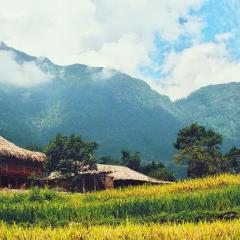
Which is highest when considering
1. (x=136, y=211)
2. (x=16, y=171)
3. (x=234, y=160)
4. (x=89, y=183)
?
(x=234, y=160)

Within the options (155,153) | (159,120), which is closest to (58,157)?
(155,153)

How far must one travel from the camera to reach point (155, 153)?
6344 inches

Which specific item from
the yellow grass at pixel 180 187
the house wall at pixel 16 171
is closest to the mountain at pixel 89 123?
the house wall at pixel 16 171

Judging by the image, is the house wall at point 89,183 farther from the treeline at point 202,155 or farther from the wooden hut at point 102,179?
the treeline at point 202,155

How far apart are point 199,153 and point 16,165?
20.5 metres

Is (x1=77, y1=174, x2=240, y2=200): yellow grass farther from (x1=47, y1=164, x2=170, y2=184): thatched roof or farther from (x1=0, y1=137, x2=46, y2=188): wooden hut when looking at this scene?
(x1=47, y1=164, x2=170, y2=184): thatched roof

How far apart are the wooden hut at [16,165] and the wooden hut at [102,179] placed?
1.80 m

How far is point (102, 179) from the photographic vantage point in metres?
Result: 45.9

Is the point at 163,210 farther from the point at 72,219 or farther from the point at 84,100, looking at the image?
the point at 84,100

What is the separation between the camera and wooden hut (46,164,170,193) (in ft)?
145

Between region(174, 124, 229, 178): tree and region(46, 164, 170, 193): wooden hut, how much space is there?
12088 millimetres

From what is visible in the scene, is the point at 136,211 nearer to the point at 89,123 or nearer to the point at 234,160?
the point at 234,160

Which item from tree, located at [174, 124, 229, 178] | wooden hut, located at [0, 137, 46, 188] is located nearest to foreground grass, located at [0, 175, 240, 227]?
wooden hut, located at [0, 137, 46, 188]

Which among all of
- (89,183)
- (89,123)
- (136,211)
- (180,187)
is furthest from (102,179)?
(89,123)
